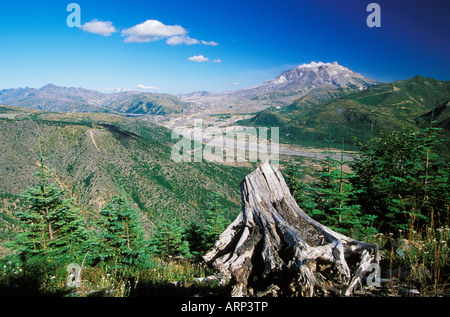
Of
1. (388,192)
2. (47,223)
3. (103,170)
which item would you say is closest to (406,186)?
(388,192)

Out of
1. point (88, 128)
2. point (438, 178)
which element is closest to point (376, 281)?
point (438, 178)

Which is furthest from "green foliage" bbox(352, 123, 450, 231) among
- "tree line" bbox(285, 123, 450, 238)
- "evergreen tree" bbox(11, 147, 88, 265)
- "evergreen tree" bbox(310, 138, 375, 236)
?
"evergreen tree" bbox(11, 147, 88, 265)

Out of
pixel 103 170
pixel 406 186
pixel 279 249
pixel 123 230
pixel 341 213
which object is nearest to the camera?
pixel 279 249

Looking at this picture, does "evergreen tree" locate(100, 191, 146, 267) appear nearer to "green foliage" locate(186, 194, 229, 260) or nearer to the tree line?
"green foliage" locate(186, 194, 229, 260)

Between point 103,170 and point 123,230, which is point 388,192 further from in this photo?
point 103,170

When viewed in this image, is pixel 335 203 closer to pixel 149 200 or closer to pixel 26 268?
pixel 26 268
